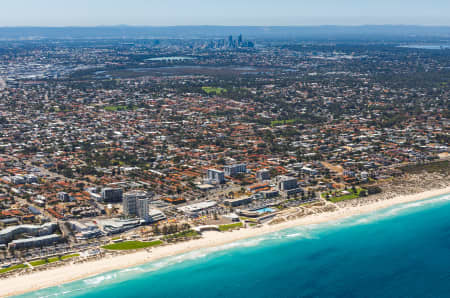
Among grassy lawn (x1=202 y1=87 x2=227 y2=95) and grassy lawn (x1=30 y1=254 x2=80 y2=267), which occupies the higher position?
grassy lawn (x1=202 y1=87 x2=227 y2=95)

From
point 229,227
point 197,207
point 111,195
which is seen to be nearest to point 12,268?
point 111,195

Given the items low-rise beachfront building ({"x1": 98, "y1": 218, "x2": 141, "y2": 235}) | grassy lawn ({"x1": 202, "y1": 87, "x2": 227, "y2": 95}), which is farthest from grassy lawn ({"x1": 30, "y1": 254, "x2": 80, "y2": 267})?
grassy lawn ({"x1": 202, "y1": 87, "x2": 227, "y2": 95})

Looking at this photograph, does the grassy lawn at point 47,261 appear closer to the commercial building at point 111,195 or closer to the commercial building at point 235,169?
the commercial building at point 111,195

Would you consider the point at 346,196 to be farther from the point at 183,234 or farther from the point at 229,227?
the point at 183,234

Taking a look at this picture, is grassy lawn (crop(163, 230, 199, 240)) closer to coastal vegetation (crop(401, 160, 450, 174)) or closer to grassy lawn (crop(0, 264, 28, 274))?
grassy lawn (crop(0, 264, 28, 274))

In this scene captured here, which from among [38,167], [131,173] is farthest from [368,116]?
[38,167]

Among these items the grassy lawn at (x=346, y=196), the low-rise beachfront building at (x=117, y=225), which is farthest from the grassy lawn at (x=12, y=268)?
the grassy lawn at (x=346, y=196)

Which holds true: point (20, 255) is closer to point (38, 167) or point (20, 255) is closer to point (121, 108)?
point (38, 167)
